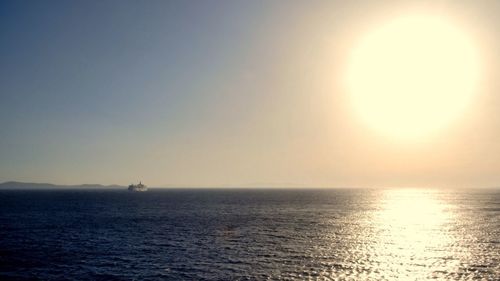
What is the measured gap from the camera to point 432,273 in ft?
175

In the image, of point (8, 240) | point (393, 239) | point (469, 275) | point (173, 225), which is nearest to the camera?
point (469, 275)

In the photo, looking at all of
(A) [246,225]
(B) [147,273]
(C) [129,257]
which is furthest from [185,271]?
(A) [246,225]

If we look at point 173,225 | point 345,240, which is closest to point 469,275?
point 345,240

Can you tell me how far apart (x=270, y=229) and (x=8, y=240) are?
196 feet

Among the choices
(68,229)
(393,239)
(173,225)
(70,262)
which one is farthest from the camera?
(173,225)

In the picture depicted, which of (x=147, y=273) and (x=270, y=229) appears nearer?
(x=147, y=273)

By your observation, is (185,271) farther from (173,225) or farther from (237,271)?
(173,225)

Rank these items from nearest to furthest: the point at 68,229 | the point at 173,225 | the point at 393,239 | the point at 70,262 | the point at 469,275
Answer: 1. the point at 469,275
2. the point at 70,262
3. the point at 393,239
4. the point at 68,229
5. the point at 173,225

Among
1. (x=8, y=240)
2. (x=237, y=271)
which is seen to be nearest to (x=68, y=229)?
(x=8, y=240)

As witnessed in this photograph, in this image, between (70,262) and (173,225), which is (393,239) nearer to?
(173,225)

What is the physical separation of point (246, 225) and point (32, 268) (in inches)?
2419

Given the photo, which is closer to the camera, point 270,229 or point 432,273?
point 432,273

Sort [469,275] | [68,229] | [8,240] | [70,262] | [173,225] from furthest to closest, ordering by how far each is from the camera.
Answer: [173,225] < [68,229] < [8,240] < [70,262] < [469,275]

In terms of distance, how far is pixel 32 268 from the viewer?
55.2 m
